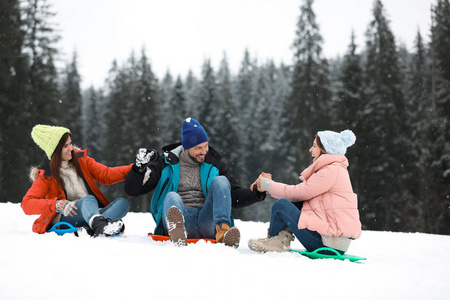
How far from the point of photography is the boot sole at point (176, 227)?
4.39 metres

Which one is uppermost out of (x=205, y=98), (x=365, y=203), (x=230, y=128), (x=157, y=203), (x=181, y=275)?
(x=205, y=98)

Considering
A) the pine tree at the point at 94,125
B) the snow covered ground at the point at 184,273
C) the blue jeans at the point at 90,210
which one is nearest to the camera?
the snow covered ground at the point at 184,273

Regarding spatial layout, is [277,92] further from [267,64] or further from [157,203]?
[157,203]

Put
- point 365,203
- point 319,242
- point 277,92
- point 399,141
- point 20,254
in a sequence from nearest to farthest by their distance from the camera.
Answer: point 20,254
point 319,242
point 365,203
point 399,141
point 277,92

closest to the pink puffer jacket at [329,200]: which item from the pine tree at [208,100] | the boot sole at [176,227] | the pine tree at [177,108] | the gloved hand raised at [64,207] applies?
the boot sole at [176,227]

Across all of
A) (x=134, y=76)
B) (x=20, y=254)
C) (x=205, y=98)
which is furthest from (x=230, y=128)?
(x=20, y=254)

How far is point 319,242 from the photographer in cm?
471

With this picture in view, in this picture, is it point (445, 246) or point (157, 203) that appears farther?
point (445, 246)

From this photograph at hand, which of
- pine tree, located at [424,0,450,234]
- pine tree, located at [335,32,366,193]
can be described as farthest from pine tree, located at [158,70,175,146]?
pine tree, located at [424,0,450,234]

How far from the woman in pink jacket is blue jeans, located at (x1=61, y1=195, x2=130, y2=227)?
5.46 feet

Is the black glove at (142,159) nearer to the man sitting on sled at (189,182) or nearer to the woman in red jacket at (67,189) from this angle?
the man sitting on sled at (189,182)

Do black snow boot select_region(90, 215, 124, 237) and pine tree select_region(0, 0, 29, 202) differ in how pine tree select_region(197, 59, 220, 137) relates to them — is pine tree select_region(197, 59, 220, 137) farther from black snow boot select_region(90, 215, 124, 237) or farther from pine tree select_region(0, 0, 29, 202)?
black snow boot select_region(90, 215, 124, 237)

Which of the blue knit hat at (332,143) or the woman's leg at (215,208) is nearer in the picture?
the woman's leg at (215,208)

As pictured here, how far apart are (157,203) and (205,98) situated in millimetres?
36400
